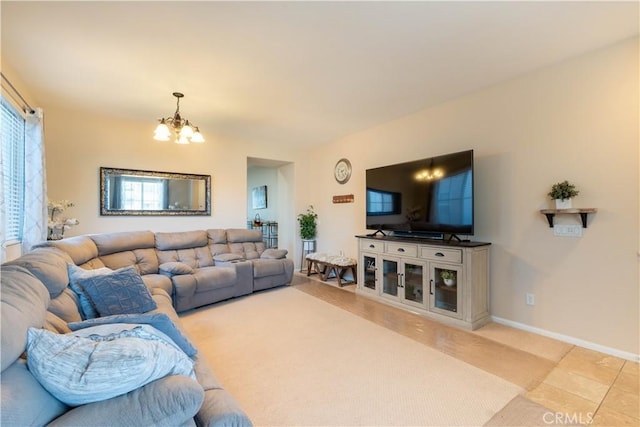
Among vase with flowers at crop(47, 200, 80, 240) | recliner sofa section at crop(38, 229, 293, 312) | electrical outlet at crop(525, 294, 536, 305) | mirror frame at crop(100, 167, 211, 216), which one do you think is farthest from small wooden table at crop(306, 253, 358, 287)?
vase with flowers at crop(47, 200, 80, 240)

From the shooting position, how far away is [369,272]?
4090 mm

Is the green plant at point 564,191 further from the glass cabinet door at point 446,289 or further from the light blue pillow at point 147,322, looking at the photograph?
the light blue pillow at point 147,322

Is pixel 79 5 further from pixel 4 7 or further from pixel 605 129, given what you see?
pixel 605 129

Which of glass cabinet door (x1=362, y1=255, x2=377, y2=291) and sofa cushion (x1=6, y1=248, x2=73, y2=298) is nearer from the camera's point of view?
sofa cushion (x1=6, y1=248, x2=73, y2=298)

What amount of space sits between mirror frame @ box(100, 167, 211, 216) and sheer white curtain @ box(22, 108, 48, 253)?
2.85ft

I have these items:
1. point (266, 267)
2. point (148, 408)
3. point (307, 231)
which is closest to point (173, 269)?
point (266, 267)

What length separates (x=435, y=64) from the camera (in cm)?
263

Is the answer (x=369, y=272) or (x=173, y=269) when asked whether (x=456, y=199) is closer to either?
(x=369, y=272)

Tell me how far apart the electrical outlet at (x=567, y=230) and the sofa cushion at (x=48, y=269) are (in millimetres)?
3895

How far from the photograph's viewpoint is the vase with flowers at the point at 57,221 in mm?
3314

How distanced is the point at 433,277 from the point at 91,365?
3.08 metres

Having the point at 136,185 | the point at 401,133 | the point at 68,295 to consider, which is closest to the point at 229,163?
the point at 136,185

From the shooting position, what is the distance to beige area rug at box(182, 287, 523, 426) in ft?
5.56

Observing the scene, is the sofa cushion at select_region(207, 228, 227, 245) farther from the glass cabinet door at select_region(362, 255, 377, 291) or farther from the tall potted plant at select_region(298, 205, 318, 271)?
the glass cabinet door at select_region(362, 255, 377, 291)
